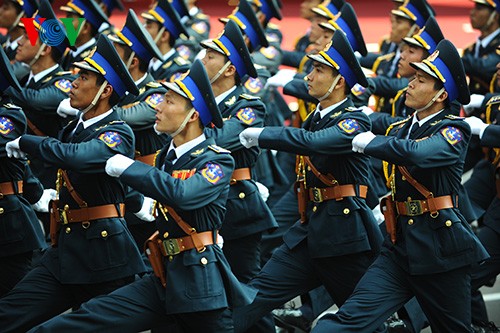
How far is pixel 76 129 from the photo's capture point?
7172 millimetres

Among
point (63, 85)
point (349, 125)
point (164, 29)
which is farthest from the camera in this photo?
point (164, 29)

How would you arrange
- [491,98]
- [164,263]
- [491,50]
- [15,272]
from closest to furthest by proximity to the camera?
[164,263] → [15,272] → [491,98] → [491,50]

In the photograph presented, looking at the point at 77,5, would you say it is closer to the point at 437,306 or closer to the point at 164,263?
the point at 164,263

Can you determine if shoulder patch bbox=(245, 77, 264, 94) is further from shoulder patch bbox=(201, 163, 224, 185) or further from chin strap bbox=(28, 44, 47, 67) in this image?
shoulder patch bbox=(201, 163, 224, 185)

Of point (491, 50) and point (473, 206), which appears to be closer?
point (473, 206)

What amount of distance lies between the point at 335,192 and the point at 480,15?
3838mm

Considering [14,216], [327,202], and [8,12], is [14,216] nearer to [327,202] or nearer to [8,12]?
[327,202]

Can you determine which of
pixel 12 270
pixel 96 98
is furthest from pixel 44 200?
pixel 96 98

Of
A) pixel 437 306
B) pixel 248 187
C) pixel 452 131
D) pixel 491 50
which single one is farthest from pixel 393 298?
pixel 491 50

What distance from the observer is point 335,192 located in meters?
7.61

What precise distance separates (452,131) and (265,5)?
173 inches

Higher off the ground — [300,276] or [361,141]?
[361,141]

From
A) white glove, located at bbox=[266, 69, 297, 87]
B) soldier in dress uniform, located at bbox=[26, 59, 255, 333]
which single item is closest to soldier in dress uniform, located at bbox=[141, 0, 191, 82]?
white glove, located at bbox=[266, 69, 297, 87]

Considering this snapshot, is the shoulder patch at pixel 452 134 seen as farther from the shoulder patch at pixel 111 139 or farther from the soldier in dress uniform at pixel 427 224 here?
the shoulder patch at pixel 111 139
